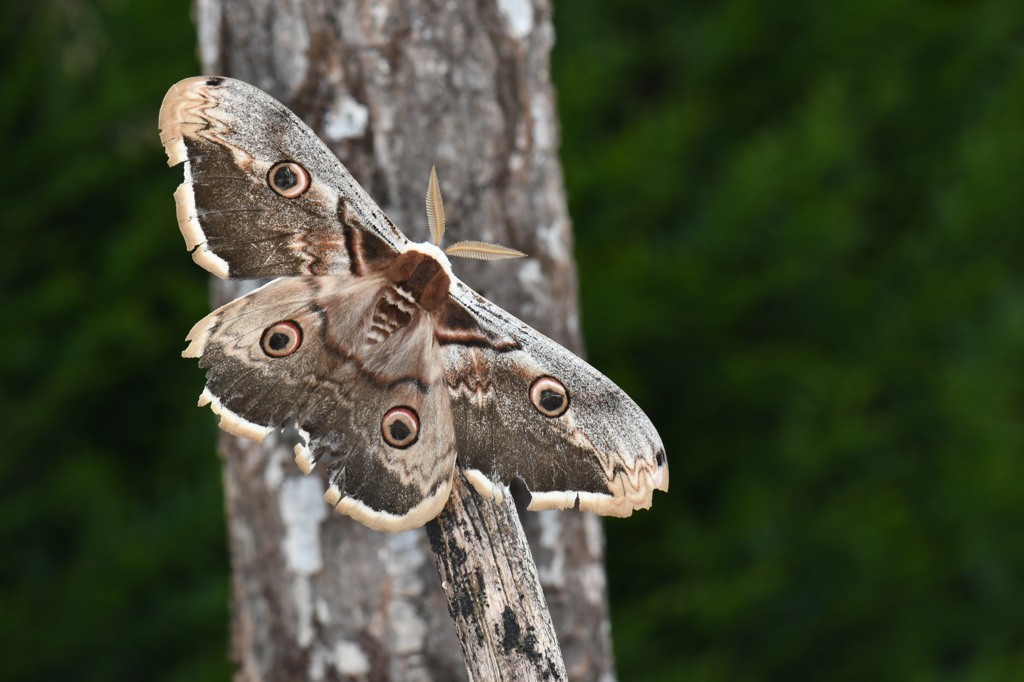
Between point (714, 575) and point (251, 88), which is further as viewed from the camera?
point (714, 575)

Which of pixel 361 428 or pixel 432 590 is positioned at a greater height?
pixel 361 428

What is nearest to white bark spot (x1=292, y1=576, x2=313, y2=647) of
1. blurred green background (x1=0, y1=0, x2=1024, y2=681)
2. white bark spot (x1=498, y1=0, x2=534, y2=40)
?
white bark spot (x1=498, y1=0, x2=534, y2=40)

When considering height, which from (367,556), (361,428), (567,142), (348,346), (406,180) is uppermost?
(567,142)

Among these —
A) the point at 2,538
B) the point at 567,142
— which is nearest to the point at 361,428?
the point at 567,142

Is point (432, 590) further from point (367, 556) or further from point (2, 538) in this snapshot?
point (2, 538)

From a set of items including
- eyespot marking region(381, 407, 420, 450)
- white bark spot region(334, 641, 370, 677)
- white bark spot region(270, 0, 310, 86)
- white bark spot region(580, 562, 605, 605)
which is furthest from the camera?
white bark spot region(580, 562, 605, 605)

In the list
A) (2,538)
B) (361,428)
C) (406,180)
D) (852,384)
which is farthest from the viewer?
(852,384)

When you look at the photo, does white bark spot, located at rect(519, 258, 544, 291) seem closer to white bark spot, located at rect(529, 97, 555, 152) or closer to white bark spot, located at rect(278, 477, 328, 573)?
white bark spot, located at rect(529, 97, 555, 152)

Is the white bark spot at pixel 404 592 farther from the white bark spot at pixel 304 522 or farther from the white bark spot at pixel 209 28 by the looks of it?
the white bark spot at pixel 209 28
